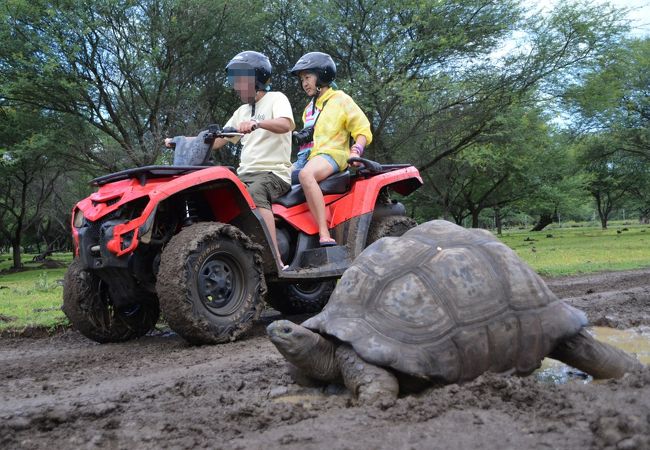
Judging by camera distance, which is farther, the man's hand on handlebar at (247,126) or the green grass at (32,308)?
the green grass at (32,308)

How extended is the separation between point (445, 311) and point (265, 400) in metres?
1.02

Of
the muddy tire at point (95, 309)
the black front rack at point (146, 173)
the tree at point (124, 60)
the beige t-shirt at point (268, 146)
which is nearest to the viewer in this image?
the black front rack at point (146, 173)

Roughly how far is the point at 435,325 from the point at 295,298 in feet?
14.3

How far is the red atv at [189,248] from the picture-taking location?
4707 mm

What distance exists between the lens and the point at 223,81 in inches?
718

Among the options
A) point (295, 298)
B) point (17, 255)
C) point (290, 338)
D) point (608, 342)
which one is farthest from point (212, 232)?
point (17, 255)

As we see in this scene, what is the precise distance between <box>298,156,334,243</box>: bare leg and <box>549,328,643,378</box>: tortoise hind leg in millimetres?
3019

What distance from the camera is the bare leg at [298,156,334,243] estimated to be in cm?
594

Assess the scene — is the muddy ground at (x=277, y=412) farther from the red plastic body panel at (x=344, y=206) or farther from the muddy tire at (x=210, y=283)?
the red plastic body panel at (x=344, y=206)

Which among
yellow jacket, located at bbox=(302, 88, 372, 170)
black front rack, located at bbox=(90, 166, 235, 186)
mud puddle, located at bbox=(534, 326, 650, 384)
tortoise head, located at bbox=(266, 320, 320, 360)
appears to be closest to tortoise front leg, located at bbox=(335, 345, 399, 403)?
tortoise head, located at bbox=(266, 320, 320, 360)

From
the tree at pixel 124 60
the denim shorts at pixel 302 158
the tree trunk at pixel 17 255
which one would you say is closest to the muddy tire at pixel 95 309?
the denim shorts at pixel 302 158

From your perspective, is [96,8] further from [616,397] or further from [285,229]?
[616,397]

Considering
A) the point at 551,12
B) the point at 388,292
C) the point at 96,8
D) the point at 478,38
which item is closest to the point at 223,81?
the point at 96,8

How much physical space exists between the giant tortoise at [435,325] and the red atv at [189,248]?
6.13ft
